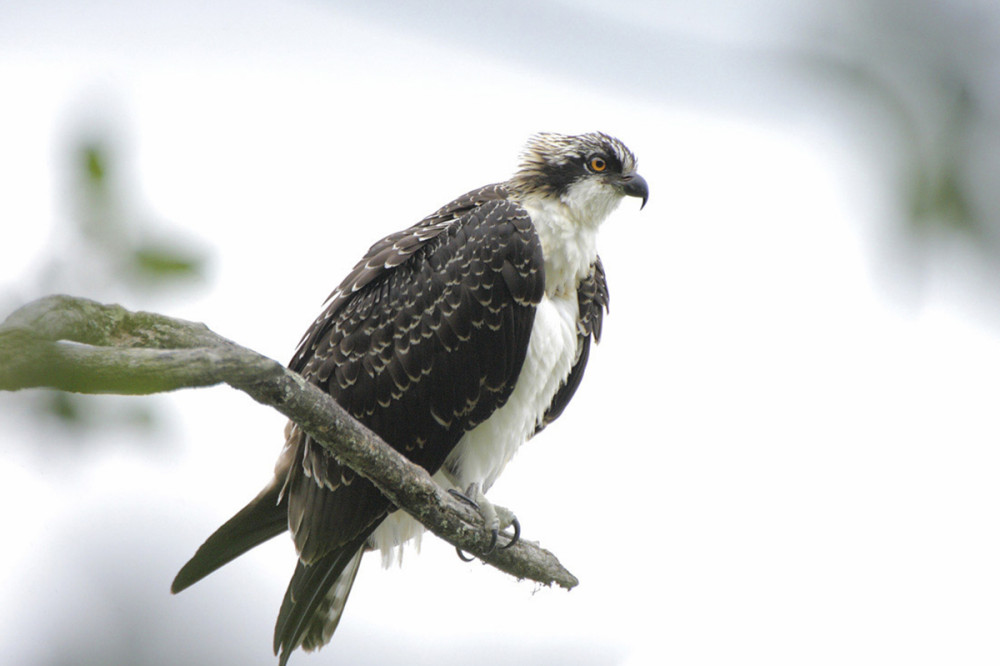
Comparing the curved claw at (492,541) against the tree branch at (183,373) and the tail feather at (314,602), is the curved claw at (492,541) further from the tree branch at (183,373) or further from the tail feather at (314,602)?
the tail feather at (314,602)

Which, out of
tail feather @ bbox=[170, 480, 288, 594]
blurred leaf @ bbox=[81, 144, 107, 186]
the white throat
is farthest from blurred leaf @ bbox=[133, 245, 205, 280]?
the white throat

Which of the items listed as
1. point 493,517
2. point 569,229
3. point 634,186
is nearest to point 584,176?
point 634,186

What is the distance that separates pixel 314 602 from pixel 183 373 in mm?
3672

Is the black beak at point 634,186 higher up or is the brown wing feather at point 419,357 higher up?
the black beak at point 634,186

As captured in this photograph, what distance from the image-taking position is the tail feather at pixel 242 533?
5388 mm

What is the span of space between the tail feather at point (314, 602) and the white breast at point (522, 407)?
51 cm

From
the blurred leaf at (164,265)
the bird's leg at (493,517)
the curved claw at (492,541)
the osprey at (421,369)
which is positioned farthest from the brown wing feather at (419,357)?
the blurred leaf at (164,265)

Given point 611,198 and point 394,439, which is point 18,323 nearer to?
point 394,439

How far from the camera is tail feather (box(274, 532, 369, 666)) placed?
232 inches

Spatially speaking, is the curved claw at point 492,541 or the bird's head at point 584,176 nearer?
the curved claw at point 492,541

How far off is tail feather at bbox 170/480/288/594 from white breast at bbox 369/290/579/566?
3.16 ft

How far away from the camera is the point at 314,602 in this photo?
6.14 m

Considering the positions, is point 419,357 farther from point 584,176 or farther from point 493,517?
point 584,176

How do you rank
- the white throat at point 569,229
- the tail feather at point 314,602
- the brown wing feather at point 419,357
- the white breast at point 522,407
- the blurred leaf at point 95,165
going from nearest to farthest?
the blurred leaf at point 95,165
the brown wing feather at point 419,357
the tail feather at point 314,602
the white breast at point 522,407
the white throat at point 569,229
